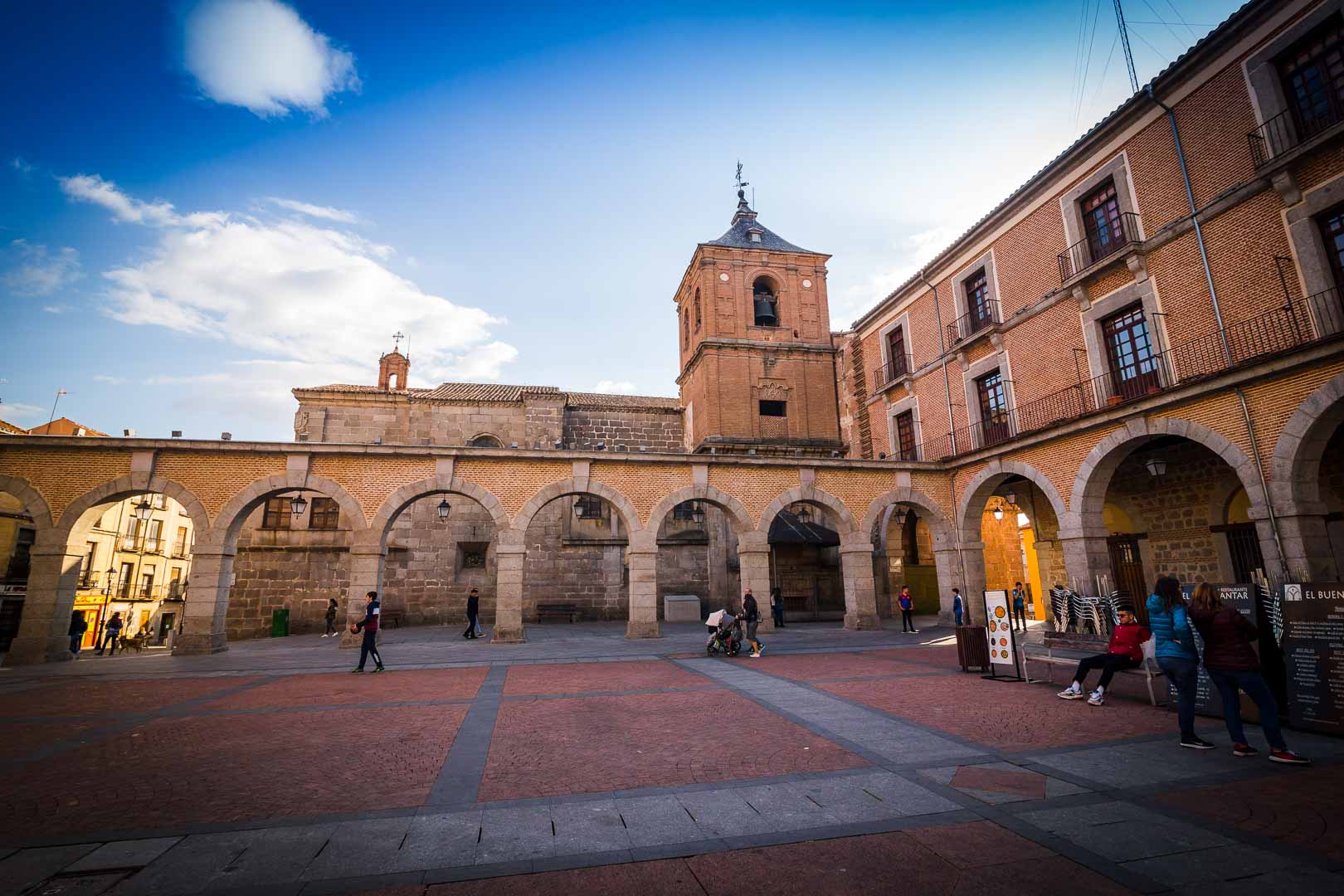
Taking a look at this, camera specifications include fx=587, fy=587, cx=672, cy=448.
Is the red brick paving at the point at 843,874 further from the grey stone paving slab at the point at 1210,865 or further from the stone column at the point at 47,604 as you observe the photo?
the stone column at the point at 47,604

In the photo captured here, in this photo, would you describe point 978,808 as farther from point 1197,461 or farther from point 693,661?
point 1197,461

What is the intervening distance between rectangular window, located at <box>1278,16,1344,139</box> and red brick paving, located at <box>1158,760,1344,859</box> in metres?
12.7

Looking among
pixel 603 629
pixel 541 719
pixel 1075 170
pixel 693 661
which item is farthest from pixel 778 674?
pixel 1075 170

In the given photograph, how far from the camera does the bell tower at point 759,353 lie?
25453 mm

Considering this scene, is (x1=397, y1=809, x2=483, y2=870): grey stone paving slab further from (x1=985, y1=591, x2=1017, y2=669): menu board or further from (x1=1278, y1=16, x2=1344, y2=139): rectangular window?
(x1=1278, y1=16, x2=1344, y2=139): rectangular window

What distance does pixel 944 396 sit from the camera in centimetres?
2048

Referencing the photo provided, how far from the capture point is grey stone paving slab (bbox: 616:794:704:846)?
384cm

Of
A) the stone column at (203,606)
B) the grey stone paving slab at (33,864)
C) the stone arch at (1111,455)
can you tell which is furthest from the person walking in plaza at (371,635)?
the stone arch at (1111,455)

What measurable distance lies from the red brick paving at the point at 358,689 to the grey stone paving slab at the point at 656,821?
502 cm

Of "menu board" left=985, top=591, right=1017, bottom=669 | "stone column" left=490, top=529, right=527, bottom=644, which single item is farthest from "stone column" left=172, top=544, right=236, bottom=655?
"menu board" left=985, top=591, right=1017, bottom=669

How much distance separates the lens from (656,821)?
4133 millimetres

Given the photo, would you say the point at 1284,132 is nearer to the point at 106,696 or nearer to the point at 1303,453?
the point at 1303,453

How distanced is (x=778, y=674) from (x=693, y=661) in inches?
97.8

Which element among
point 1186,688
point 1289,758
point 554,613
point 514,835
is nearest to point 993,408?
point 1186,688
